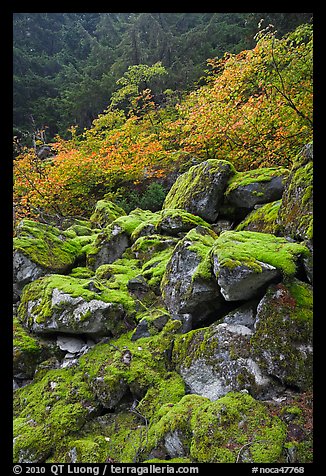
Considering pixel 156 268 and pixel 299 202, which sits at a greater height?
pixel 299 202

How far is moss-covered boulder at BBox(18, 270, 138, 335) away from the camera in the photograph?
17.1 ft

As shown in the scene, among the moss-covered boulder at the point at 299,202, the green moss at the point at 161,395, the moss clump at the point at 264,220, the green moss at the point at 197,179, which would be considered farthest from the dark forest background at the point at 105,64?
the green moss at the point at 161,395

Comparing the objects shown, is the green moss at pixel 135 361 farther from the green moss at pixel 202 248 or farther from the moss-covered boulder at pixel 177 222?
the moss-covered boulder at pixel 177 222

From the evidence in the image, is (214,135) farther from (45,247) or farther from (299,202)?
(45,247)

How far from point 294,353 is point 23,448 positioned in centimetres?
352

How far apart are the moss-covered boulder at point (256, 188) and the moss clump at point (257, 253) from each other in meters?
2.66

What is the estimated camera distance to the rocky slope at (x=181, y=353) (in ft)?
12.0

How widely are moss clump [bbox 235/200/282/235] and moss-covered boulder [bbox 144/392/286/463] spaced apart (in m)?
3.19

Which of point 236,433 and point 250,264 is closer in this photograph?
point 236,433

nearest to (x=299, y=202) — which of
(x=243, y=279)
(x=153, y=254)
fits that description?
(x=243, y=279)

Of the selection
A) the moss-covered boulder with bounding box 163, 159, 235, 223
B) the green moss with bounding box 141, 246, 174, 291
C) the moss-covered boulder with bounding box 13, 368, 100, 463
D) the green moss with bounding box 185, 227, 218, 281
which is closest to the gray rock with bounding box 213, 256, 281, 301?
the green moss with bounding box 185, 227, 218, 281

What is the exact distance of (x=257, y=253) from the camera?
4.58 metres

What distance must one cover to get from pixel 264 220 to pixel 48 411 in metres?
5.01
